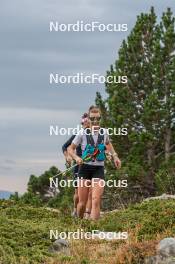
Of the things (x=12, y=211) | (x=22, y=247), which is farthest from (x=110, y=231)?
(x=12, y=211)

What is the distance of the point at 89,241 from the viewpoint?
11258mm

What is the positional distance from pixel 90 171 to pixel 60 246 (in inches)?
117

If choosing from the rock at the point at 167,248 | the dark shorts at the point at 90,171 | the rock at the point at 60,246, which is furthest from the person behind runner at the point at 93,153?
the rock at the point at 167,248

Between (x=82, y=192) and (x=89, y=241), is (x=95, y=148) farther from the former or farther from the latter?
(x=89, y=241)

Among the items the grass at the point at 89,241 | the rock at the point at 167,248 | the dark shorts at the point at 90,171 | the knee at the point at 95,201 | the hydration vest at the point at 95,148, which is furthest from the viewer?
the knee at the point at 95,201

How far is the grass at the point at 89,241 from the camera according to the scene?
986 cm

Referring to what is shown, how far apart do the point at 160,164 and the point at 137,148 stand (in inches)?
55.9

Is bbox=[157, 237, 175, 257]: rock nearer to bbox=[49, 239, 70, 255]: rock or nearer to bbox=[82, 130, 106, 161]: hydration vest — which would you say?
bbox=[49, 239, 70, 255]: rock

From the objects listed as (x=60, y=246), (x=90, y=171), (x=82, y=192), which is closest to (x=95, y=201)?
(x=82, y=192)

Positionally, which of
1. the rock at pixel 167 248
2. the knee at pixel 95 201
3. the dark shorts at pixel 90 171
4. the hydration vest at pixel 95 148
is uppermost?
the hydration vest at pixel 95 148

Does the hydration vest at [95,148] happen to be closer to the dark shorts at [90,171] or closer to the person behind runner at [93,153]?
the person behind runner at [93,153]

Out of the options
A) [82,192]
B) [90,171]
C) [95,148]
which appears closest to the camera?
[95,148]

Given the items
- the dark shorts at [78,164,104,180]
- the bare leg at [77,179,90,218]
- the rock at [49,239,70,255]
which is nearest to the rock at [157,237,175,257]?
the rock at [49,239,70,255]

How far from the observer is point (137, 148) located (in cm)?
3522
